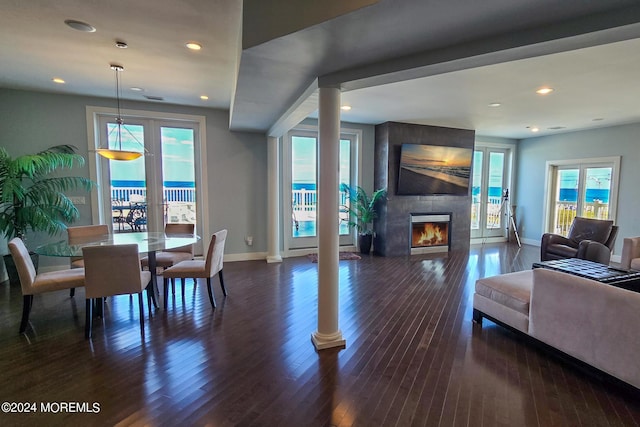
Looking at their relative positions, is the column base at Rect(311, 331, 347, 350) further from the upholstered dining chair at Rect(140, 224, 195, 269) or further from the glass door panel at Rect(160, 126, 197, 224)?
the glass door panel at Rect(160, 126, 197, 224)

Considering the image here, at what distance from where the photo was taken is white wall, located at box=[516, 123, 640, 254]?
587 cm

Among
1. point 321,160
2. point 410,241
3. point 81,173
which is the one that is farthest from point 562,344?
point 81,173

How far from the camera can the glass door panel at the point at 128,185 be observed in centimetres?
509

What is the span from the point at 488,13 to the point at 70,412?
3433 mm

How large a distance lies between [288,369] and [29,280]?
8.53ft

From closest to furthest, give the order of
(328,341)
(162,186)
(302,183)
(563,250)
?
1. (328,341)
2. (563,250)
3. (162,186)
4. (302,183)

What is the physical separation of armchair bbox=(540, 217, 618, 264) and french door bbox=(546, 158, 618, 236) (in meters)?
1.62

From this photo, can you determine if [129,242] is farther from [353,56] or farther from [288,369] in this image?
[353,56]

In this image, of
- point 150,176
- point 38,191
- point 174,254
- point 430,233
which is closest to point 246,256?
point 174,254

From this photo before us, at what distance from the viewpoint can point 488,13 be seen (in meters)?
1.66

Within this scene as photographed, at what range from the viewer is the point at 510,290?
2.91 metres

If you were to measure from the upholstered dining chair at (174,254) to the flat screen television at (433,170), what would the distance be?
13.3 ft

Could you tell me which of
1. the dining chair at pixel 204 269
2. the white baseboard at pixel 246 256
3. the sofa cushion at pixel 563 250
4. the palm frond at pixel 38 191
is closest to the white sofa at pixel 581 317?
the sofa cushion at pixel 563 250

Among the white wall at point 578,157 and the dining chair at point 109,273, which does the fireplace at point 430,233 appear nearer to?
the white wall at point 578,157
